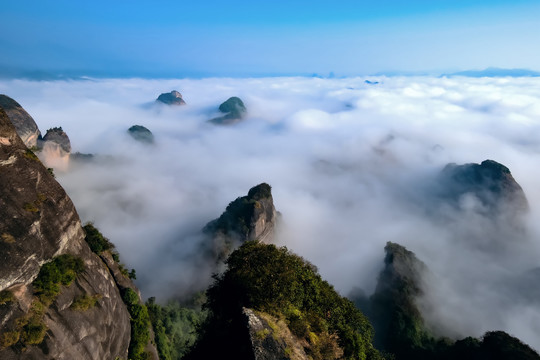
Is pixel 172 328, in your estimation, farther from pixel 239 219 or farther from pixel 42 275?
pixel 239 219

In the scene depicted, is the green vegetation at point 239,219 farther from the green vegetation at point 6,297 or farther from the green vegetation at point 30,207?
the green vegetation at point 6,297

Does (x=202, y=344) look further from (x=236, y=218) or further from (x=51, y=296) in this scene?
(x=236, y=218)

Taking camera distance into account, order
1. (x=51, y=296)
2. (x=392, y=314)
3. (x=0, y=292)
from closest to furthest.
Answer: (x=0, y=292)
(x=51, y=296)
(x=392, y=314)

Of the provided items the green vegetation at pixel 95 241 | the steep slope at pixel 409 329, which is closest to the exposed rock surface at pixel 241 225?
the steep slope at pixel 409 329

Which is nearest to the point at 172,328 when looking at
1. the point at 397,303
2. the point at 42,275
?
the point at 42,275

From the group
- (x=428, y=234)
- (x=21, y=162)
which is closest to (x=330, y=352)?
(x=21, y=162)

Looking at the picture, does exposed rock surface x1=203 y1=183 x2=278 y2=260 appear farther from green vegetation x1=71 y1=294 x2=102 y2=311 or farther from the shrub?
the shrub
